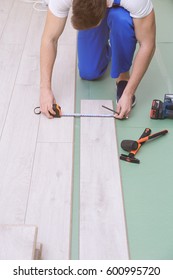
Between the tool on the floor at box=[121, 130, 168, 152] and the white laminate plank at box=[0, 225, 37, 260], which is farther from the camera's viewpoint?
the tool on the floor at box=[121, 130, 168, 152]

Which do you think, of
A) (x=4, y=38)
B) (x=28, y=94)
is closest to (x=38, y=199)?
(x=28, y=94)

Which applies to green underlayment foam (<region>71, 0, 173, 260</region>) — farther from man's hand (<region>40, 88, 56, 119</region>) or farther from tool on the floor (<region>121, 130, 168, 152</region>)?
man's hand (<region>40, 88, 56, 119</region>)

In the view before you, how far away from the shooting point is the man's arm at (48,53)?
193 centimetres

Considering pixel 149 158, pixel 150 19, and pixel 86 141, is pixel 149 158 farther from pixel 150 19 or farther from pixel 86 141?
pixel 150 19

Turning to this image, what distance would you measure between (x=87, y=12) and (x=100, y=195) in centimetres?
83

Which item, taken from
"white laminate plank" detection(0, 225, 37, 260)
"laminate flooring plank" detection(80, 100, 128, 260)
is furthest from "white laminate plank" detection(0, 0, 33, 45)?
"white laminate plank" detection(0, 225, 37, 260)

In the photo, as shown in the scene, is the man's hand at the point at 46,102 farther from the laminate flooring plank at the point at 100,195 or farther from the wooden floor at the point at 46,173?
the laminate flooring plank at the point at 100,195

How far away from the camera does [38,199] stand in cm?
165

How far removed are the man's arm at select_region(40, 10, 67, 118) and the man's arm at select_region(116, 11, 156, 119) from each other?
0.40m

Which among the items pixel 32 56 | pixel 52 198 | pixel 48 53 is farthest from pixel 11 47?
pixel 52 198

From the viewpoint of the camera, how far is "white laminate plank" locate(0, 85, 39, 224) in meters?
1.62

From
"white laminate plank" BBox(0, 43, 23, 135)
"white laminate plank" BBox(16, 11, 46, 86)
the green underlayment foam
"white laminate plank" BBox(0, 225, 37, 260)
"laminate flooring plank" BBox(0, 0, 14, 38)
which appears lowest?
"laminate flooring plank" BBox(0, 0, 14, 38)

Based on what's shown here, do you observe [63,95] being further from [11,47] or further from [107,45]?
[11,47]

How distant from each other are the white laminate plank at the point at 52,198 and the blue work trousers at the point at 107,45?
2.10 ft
